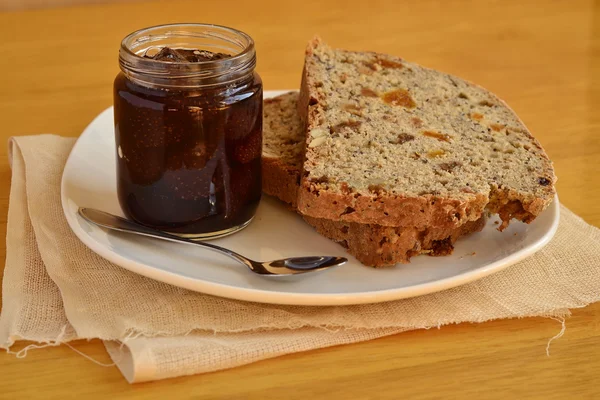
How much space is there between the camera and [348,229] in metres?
1.99

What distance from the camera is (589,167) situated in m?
2.62

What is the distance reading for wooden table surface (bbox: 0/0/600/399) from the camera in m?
1.58

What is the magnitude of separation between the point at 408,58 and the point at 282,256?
1.79 m

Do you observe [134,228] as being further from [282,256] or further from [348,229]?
[348,229]

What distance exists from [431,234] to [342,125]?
1.44ft

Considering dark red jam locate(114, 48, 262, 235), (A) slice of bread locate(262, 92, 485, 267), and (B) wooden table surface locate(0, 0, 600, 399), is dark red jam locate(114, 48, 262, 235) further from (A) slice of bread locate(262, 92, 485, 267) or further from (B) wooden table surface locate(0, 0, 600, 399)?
(B) wooden table surface locate(0, 0, 600, 399)

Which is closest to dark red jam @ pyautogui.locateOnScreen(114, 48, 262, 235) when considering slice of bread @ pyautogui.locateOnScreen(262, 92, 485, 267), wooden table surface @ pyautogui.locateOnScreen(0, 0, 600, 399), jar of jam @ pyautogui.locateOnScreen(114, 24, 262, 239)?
jar of jam @ pyautogui.locateOnScreen(114, 24, 262, 239)

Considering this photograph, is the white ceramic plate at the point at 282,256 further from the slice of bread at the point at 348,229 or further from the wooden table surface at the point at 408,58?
the wooden table surface at the point at 408,58

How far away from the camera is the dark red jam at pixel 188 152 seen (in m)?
1.85

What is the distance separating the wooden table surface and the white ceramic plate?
0.13 m

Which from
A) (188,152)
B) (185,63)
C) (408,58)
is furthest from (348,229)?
(408,58)

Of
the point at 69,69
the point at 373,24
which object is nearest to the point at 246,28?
the point at 373,24

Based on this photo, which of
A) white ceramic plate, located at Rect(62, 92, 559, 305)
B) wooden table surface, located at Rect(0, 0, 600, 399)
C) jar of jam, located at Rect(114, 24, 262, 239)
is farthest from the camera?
jar of jam, located at Rect(114, 24, 262, 239)

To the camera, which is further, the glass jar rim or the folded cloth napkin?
the glass jar rim
